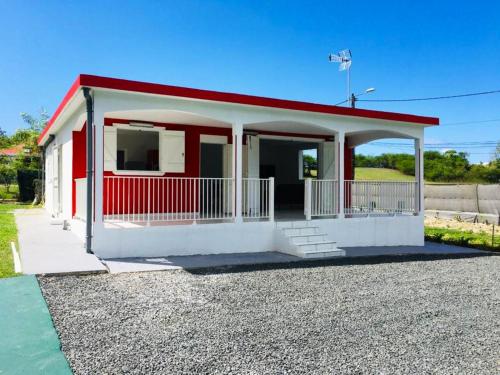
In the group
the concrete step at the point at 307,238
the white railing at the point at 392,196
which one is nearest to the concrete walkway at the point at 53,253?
the concrete step at the point at 307,238

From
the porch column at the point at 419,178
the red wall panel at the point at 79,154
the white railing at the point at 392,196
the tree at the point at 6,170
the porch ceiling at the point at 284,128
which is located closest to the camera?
the red wall panel at the point at 79,154

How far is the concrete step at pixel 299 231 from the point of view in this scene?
889cm

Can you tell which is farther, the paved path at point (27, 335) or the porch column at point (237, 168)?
the porch column at point (237, 168)

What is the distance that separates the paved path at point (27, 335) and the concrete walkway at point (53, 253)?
81 centimetres

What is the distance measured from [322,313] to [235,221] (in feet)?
13.5

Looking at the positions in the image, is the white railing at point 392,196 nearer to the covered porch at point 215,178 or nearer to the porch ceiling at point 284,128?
the covered porch at point 215,178

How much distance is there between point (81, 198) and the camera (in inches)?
355

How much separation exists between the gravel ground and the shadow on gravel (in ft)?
0.43

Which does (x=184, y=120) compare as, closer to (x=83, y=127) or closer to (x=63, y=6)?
(x=83, y=127)

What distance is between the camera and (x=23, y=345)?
11.6ft

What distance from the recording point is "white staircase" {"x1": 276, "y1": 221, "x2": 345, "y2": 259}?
834cm

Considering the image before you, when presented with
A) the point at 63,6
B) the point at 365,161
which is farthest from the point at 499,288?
the point at 365,161

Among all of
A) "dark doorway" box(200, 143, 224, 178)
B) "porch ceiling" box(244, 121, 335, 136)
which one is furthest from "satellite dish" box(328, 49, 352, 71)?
"dark doorway" box(200, 143, 224, 178)

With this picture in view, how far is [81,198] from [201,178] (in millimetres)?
3058
